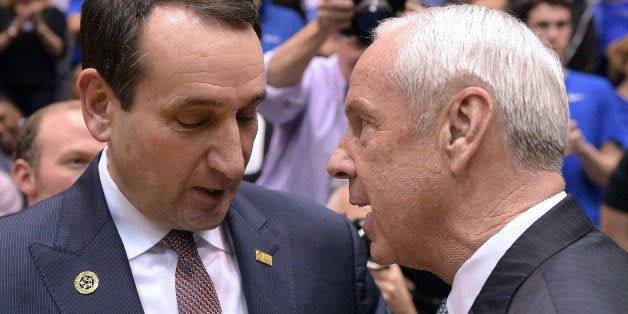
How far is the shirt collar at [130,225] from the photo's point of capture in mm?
2516

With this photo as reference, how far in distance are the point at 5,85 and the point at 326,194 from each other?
13.0 ft

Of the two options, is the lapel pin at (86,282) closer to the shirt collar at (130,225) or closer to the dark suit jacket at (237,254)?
the dark suit jacket at (237,254)

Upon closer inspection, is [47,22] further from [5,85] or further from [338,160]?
[338,160]

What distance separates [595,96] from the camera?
17.3ft

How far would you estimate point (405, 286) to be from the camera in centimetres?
334

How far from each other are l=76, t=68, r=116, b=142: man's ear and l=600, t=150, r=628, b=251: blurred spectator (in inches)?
97.3

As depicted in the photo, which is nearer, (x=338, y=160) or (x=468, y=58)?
(x=468, y=58)

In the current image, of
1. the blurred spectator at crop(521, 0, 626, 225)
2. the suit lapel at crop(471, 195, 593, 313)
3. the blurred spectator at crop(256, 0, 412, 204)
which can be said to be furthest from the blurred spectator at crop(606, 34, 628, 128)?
the suit lapel at crop(471, 195, 593, 313)

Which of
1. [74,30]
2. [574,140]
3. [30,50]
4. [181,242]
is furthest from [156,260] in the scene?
[30,50]

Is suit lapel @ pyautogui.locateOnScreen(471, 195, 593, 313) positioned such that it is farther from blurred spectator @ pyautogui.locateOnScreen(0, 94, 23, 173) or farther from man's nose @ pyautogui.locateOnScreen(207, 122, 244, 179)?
blurred spectator @ pyautogui.locateOnScreen(0, 94, 23, 173)

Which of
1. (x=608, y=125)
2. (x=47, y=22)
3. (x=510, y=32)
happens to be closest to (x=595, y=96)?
(x=608, y=125)

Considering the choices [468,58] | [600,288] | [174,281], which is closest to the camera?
[600,288]

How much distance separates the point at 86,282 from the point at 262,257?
0.50 m

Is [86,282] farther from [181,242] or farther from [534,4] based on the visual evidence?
[534,4]
